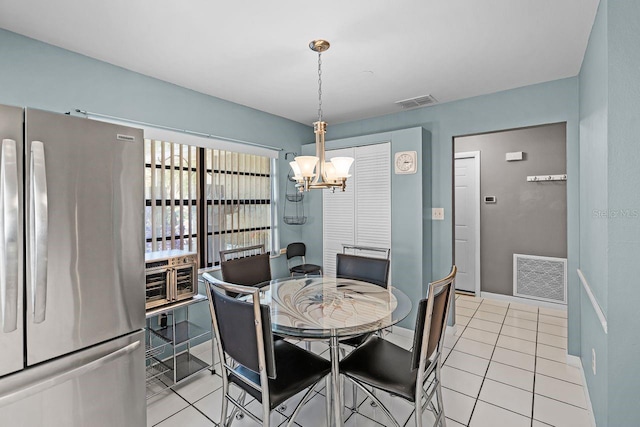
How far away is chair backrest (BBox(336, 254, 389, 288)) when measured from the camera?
2.70m

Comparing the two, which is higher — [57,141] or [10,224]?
[57,141]

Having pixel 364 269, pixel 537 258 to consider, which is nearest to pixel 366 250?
pixel 364 269

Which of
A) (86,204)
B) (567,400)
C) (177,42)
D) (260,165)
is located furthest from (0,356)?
(567,400)

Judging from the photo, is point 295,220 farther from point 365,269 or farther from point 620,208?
point 620,208

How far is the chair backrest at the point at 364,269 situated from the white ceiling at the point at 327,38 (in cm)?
159

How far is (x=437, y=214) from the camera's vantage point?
3465 mm

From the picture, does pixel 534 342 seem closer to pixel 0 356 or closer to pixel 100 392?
pixel 100 392

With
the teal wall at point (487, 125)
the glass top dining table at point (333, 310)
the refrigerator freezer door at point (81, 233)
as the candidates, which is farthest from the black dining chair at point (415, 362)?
the teal wall at point (487, 125)

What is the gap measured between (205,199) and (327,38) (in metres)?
1.88

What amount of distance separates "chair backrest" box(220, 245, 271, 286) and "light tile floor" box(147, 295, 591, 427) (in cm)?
81

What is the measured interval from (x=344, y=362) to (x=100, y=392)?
4.19 feet

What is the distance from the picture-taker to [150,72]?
2.55 metres

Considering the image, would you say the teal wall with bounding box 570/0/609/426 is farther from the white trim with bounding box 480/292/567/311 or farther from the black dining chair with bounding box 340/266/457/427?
the white trim with bounding box 480/292/567/311

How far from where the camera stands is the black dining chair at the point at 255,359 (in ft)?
4.92
